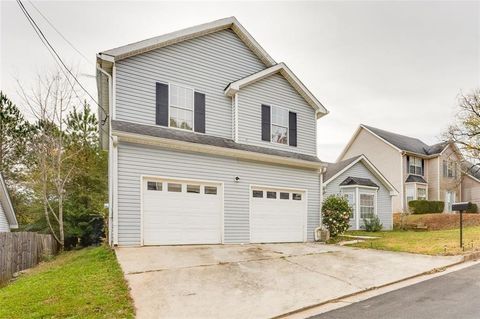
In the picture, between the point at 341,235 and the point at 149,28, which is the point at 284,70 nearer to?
the point at 149,28

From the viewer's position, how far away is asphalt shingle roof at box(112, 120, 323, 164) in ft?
35.6

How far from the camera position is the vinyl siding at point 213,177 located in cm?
1056

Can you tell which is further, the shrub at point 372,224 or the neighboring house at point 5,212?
the shrub at point 372,224

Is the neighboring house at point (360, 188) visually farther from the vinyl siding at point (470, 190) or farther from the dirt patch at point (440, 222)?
the vinyl siding at point (470, 190)

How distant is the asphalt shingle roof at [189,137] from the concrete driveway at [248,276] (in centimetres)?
353

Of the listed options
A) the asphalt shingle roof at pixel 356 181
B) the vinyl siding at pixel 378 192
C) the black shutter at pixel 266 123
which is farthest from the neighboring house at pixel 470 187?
the black shutter at pixel 266 123

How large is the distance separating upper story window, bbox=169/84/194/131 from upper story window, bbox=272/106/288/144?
12.2ft

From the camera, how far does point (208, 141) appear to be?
1234 centimetres

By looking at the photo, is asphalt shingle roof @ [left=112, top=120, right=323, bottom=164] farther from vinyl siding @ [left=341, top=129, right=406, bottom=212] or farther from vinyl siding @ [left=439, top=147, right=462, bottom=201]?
vinyl siding @ [left=439, top=147, right=462, bottom=201]

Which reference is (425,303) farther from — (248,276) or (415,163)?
(415,163)

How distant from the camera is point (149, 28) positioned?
585 inches

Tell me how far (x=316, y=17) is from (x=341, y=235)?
946 centimetres

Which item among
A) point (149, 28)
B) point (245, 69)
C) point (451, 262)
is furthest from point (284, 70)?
point (451, 262)

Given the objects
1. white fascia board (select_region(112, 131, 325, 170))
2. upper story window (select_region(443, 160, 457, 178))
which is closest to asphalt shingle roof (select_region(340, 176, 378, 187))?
white fascia board (select_region(112, 131, 325, 170))
